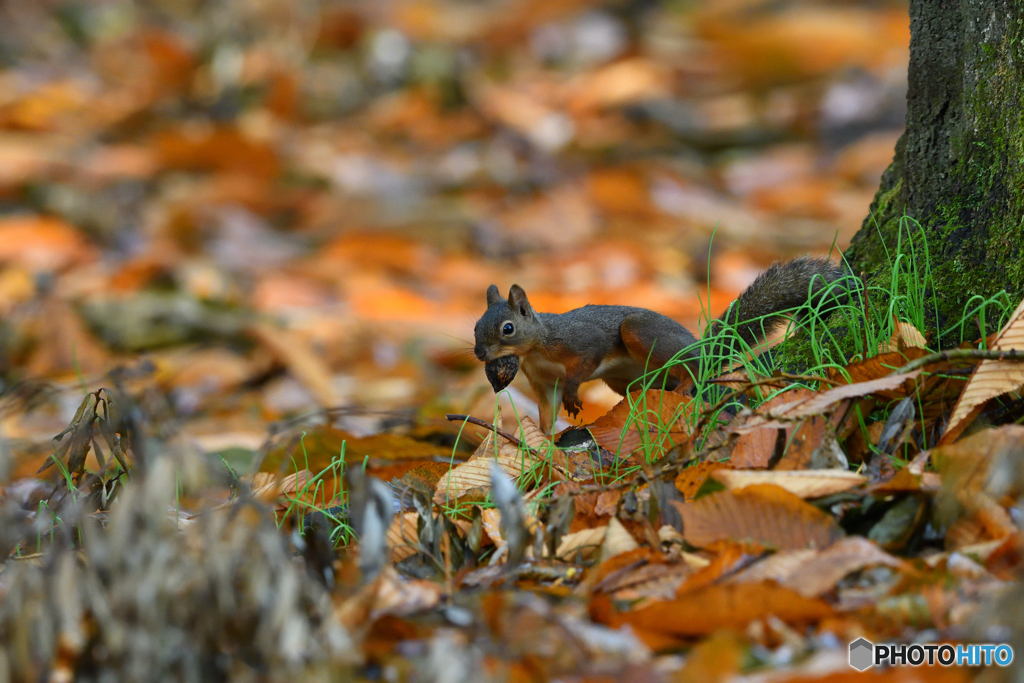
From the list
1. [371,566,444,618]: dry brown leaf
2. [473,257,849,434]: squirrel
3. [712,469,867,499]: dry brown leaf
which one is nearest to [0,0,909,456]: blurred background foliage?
[473,257,849,434]: squirrel

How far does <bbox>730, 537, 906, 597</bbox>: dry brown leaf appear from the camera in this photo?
1.45 meters

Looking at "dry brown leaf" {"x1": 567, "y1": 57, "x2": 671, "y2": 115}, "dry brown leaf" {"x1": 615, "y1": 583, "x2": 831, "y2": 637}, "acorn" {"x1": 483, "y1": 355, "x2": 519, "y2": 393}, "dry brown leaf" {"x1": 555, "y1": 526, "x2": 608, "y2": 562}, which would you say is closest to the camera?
"dry brown leaf" {"x1": 615, "y1": 583, "x2": 831, "y2": 637}

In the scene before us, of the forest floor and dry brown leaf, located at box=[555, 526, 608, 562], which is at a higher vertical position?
the forest floor

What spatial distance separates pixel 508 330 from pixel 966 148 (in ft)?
4.88

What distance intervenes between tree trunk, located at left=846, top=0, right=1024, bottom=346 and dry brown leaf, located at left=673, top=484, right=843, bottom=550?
90 cm

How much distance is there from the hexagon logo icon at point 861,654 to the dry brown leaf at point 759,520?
0.87 feet

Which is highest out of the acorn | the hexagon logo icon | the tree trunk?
the tree trunk

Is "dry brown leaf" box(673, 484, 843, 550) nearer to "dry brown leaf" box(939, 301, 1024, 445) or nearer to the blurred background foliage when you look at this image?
"dry brown leaf" box(939, 301, 1024, 445)

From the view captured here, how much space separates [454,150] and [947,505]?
7.20m

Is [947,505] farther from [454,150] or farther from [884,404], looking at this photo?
[454,150]

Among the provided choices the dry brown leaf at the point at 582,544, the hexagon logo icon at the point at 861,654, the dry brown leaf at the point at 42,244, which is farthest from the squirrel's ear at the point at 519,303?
the dry brown leaf at the point at 42,244

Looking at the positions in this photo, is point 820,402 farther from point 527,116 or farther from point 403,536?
point 527,116

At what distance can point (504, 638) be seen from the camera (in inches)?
52.5

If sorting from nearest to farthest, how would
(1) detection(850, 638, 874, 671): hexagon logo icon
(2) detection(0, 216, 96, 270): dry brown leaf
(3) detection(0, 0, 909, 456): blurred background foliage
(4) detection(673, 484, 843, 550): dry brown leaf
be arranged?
(1) detection(850, 638, 874, 671): hexagon logo icon, (4) detection(673, 484, 843, 550): dry brown leaf, (3) detection(0, 0, 909, 456): blurred background foliage, (2) detection(0, 216, 96, 270): dry brown leaf
